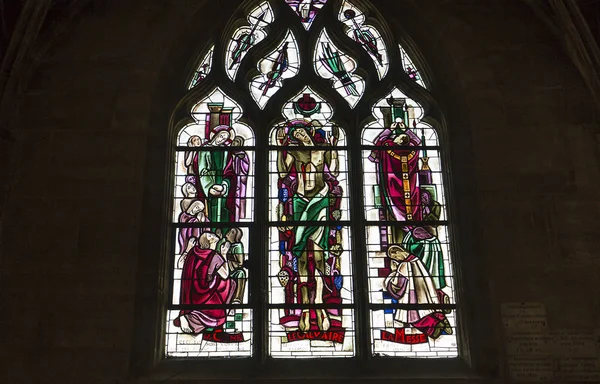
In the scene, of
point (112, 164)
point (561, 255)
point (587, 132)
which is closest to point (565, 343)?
point (561, 255)

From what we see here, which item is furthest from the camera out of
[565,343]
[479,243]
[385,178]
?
[385,178]

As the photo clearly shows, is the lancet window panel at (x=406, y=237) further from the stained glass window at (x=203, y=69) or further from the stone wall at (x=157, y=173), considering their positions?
the stained glass window at (x=203, y=69)

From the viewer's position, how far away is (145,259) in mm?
6246

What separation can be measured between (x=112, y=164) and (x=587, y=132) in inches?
164

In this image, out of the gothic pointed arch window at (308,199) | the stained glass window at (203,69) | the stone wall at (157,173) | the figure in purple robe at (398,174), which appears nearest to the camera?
the stone wall at (157,173)

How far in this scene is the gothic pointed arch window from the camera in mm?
6211

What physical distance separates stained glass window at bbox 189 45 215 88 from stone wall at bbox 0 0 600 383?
113mm

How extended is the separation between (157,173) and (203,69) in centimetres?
128

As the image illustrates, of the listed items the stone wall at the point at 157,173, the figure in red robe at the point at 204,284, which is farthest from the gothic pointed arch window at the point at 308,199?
the stone wall at the point at 157,173

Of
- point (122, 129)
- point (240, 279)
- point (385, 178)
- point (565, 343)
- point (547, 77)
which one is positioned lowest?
point (565, 343)

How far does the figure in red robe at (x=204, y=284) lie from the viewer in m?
6.25

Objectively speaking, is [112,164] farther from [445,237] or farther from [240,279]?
[445,237]

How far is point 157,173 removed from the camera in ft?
21.7

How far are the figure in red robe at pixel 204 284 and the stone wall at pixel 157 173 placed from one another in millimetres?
337
